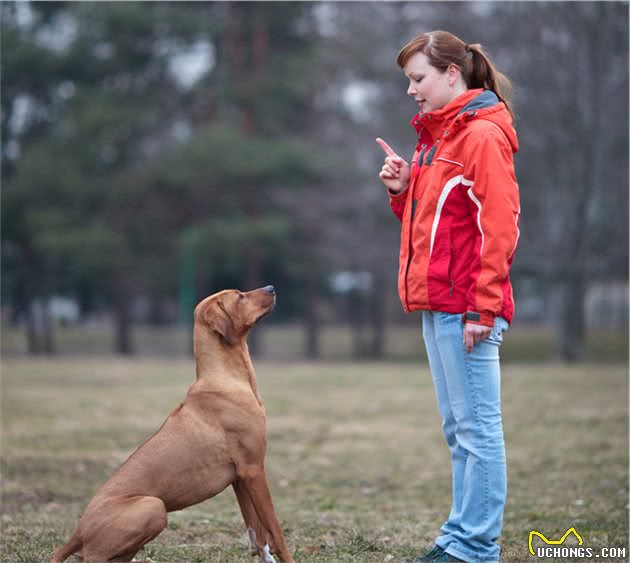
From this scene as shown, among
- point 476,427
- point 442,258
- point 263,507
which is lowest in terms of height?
point 263,507

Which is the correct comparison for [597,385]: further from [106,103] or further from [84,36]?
[84,36]

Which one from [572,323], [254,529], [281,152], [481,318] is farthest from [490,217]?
[281,152]

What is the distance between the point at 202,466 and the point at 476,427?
1291mm

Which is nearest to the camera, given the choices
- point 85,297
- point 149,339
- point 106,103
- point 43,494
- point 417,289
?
point 417,289

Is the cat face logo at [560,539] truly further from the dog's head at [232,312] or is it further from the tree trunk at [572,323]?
the tree trunk at [572,323]

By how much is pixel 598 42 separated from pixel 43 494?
19300 millimetres

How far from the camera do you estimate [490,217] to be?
4.09 metres

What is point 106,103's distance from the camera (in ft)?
88.3

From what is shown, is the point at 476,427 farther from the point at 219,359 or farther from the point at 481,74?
the point at 481,74

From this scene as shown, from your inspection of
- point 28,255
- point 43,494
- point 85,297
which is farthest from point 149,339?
point 43,494

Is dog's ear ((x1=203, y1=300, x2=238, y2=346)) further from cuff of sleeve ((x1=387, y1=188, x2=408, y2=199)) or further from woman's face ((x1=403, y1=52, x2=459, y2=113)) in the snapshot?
woman's face ((x1=403, y1=52, x2=459, y2=113))

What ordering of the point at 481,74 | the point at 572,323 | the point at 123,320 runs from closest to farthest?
1. the point at 481,74
2. the point at 572,323
3. the point at 123,320

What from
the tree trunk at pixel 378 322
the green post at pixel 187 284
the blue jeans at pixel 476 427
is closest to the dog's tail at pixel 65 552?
the blue jeans at pixel 476 427

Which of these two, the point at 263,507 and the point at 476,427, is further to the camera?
the point at 263,507
